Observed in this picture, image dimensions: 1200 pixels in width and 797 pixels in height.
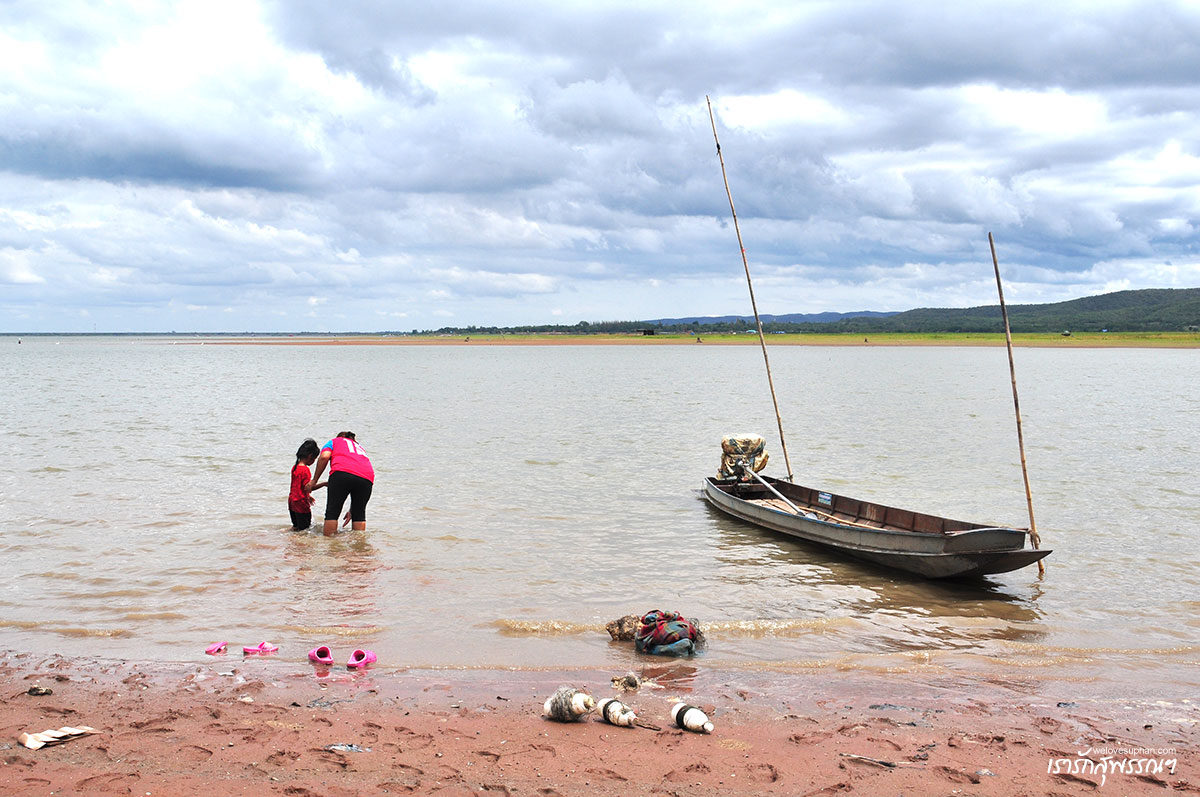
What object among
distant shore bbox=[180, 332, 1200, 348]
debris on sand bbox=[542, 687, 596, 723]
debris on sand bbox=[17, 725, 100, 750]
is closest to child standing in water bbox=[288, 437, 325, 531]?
debris on sand bbox=[17, 725, 100, 750]

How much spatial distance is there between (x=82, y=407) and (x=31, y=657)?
36394 mm

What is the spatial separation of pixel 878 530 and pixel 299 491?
9.43m

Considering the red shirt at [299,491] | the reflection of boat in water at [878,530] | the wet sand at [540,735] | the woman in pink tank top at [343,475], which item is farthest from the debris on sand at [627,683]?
the red shirt at [299,491]

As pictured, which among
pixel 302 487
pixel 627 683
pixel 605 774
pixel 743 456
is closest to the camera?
pixel 605 774

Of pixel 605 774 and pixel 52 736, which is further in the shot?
pixel 52 736

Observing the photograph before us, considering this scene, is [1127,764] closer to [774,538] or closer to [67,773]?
[67,773]

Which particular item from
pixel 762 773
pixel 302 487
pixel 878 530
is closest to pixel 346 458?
pixel 302 487

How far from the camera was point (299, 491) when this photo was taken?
14312mm

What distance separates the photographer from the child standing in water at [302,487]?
552 inches

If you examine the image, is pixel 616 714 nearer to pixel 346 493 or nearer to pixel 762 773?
pixel 762 773

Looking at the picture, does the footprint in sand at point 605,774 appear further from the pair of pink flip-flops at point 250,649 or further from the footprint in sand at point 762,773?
the pair of pink flip-flops at point 250,649

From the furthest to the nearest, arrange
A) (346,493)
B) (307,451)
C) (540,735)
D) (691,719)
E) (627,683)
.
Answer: (346,493)
(307,451)
(627,683)
(691,719)
(540,735)

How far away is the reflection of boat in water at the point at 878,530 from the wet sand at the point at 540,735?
304 centimetres

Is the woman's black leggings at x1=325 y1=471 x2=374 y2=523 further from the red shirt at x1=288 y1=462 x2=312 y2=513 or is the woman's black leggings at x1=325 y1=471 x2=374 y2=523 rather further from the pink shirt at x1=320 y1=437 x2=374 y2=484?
the red shirt at x1=288 y1=462 x2=312 y2=513
